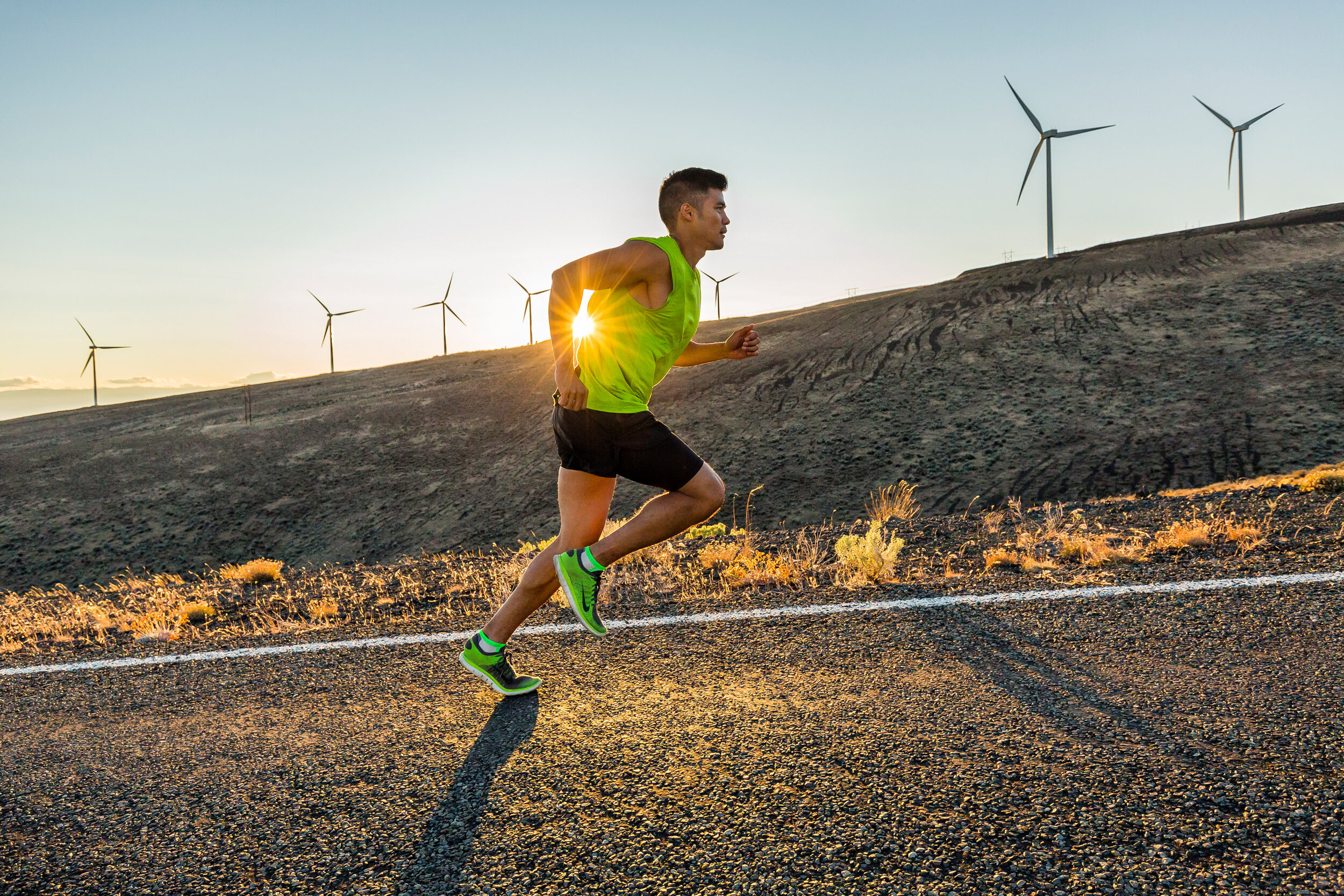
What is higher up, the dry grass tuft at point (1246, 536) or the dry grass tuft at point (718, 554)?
the dry grass tuft at point (1246, 536)

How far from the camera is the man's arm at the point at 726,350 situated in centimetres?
400

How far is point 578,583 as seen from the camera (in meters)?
3.37

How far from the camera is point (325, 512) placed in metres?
27.5

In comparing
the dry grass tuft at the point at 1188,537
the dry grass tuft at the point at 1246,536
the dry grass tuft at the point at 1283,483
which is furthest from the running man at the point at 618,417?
the dry grass tuft at the point at 1283,483

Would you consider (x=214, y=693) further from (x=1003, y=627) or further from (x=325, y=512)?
(x=325, y=512)

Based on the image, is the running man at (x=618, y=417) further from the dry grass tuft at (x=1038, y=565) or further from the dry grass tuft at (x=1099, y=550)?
the dry grass tuft at (x=1099, y=550)

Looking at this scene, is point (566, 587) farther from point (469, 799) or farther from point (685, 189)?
point (685, 189)

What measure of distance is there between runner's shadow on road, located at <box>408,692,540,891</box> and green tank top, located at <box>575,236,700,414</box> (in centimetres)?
128

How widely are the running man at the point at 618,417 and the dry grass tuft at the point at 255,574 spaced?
5788 millimetres

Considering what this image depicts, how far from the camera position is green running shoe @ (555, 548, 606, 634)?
11.0 ft

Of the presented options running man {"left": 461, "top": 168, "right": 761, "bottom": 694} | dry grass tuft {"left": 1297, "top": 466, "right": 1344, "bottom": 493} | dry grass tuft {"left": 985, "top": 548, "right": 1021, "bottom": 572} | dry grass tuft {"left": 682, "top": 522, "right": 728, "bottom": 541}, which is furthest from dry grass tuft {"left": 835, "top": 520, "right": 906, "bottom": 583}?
dry grass tuft {"left": 1297, "top": 466, "right": 1344, "bottom": 493}

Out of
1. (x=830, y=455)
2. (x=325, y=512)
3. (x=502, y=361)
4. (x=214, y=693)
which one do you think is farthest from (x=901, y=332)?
(x=214, y=693)

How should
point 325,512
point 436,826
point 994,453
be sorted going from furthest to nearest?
point 325,512 < point 994,453 < point 436,826

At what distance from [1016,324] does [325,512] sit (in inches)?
1072
